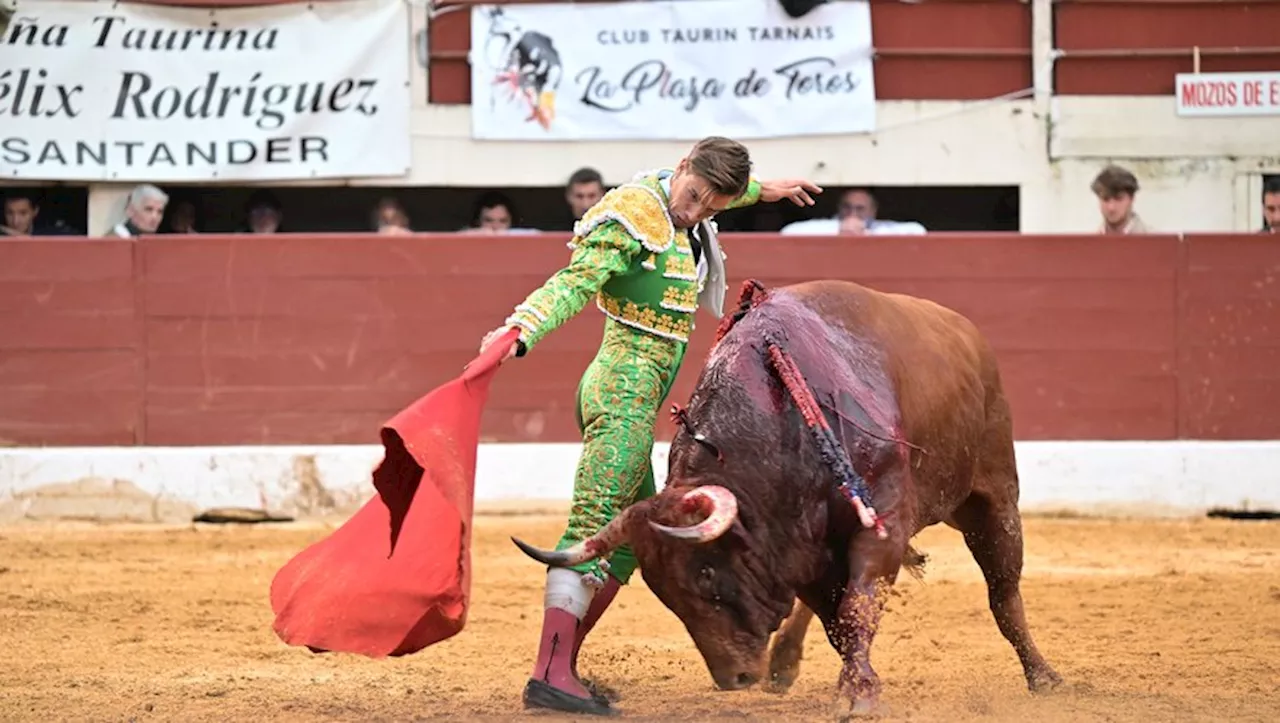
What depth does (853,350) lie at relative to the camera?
445 centimetres

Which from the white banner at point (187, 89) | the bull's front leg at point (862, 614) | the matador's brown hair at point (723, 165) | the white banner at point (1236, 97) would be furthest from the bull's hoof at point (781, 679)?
the white banner at point (1236, 97)

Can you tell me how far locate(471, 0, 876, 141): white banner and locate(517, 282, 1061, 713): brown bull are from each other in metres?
5.19

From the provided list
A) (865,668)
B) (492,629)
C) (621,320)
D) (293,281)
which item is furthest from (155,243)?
(865,668)

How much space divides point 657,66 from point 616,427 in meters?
5.70

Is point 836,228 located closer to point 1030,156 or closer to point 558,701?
point 1030,156

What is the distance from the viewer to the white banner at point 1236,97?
10.0m

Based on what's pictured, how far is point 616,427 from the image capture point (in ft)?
14.0

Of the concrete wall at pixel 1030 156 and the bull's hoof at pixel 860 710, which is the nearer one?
the bull's hoof at pixel 860 710

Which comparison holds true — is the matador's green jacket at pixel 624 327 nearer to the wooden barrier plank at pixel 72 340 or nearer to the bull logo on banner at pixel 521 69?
the wooden barrier plank at pixel 72 340

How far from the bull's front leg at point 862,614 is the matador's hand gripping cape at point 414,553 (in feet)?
2.63

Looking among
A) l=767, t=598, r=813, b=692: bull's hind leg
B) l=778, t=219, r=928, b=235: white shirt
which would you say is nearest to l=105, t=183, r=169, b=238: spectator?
l=778, t=219, r=928, b=235: white shirt

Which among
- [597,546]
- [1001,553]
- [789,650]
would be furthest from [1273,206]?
[597,546]

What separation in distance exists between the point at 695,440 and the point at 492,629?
1924 millimetres

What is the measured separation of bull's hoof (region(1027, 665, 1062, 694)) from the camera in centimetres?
471
